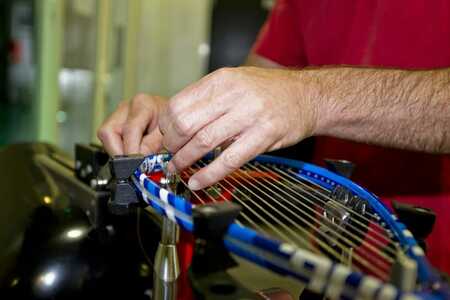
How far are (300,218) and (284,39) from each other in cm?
76

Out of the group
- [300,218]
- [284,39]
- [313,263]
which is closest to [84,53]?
[284,39]

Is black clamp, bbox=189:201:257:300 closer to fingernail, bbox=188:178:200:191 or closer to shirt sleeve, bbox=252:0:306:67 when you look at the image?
fingernail, bbox=188:178:200:191

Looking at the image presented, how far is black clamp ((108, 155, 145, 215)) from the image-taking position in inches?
17.3

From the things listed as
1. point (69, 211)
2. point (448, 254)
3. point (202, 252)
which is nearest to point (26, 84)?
point (69, 211)

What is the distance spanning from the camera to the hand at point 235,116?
0.46 meters

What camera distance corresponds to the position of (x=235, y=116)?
0.46 metres

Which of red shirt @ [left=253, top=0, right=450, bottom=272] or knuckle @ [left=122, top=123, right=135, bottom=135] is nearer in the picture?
knuckle @ [left=122, top=123, right=135, bottom=135]

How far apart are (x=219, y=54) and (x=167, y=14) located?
37 centimetres

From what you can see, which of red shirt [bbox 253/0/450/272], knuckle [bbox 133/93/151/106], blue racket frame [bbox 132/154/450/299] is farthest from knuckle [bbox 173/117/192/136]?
red shirt [bbox 253/0/450/272]

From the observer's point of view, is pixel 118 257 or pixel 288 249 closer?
pixel 288 249

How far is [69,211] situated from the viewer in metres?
0.64

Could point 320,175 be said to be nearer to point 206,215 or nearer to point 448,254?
point 206,215

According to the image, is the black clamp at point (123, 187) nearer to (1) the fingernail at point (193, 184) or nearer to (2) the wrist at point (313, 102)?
(1) the fingernail at point (193, 184)

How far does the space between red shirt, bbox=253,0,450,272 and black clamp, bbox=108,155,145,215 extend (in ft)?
1.86
